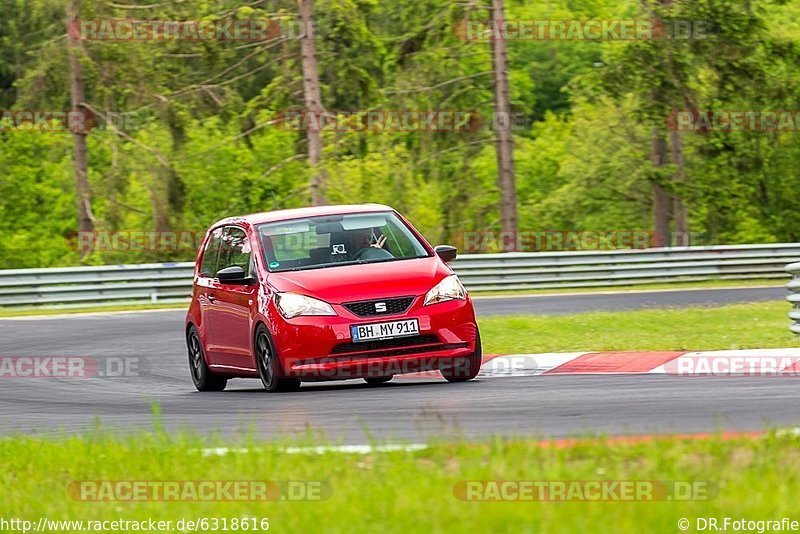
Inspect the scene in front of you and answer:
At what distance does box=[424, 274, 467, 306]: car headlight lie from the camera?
1192cm

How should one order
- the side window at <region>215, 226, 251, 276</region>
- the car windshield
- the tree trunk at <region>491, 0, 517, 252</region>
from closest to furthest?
the car windshield
the side window at <region>215, 226, 251, 276</region>
the tree trunk at <region>491, 0, 517, 252</region>

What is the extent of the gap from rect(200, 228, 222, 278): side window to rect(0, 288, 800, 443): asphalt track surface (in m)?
1.18

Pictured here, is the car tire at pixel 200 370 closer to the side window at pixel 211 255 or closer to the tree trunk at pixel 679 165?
the side window at pixel 211 255

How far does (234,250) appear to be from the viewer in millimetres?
13539

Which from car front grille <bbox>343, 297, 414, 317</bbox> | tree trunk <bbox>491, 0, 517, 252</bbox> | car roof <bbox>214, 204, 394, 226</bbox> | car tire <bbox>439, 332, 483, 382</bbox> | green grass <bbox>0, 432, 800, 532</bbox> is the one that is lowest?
tree trunk <bbox>491, 0, 517, 252</bbox>

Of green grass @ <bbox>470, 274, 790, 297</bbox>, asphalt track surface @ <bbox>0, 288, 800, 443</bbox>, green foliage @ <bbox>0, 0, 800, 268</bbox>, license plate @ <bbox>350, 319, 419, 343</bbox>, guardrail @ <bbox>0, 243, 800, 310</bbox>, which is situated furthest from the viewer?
green foliage @ <bbox>0, 0, 800, 268</bbox>

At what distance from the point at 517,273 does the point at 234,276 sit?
1948 cm

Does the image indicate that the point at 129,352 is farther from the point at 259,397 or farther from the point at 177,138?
the point at 177,138

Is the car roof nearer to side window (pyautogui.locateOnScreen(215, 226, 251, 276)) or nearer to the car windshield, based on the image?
the car windshield

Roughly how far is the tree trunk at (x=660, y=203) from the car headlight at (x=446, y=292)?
105ft

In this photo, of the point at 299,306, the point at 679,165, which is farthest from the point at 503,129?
the point at 299,306

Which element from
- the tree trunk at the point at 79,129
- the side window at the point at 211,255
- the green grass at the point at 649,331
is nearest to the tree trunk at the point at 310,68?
the tree trunk at the point at 79,129

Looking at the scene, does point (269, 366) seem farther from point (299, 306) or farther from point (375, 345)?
point (375, 345)

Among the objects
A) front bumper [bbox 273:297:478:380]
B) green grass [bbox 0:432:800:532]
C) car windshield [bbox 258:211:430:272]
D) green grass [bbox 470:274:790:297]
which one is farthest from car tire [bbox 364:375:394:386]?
green grass [bbox 470:274:790:297]
